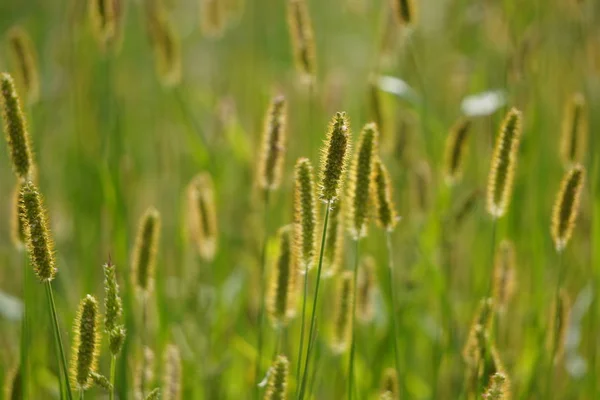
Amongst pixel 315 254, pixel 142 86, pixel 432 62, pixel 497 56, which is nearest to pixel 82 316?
pixel 315 254

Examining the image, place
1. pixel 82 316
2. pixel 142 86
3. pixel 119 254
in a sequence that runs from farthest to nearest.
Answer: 1. pixel 142 86
2. pixel 119 254
3. pixel 82 316

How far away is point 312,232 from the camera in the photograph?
4.40ft

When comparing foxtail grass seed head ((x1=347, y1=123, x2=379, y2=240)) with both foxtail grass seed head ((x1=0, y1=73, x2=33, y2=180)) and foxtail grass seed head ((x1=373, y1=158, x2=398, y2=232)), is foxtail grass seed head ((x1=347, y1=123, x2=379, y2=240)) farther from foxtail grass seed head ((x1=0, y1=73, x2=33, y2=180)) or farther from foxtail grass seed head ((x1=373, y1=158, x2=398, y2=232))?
foxtail grass seed head ((x1=0, y1=73, x2=33, y2=180))

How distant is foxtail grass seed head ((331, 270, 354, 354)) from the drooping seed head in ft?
1.46

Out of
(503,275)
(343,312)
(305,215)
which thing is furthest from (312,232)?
(503,275)

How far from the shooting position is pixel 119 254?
80.5 inches

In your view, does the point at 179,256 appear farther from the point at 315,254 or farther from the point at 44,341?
the point at 315,254

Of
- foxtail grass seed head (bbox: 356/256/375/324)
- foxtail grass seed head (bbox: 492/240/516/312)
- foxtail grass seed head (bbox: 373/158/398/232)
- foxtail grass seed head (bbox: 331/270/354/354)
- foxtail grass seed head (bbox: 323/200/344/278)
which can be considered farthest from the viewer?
foxtail grass seed head (bbox: 356/256/375/324)

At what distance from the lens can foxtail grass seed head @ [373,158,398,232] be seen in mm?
1445

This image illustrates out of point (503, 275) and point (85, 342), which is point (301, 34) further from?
point (85, 342)

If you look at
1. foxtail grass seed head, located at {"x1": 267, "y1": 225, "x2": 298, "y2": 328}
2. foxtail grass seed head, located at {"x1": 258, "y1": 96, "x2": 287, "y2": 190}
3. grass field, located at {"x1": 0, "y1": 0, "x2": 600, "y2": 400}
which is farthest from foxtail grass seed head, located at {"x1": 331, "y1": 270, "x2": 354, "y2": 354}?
foxtail grass seed head, located at {"x1": 258, "y1": 96, "x2": 287, "y2": 190}

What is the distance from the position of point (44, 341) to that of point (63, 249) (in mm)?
972

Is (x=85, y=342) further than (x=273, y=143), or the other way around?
(x=273, y=143)

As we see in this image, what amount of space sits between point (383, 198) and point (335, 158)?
0.28 meters
